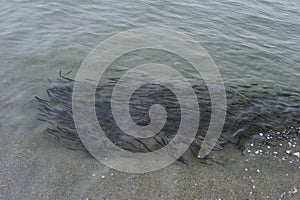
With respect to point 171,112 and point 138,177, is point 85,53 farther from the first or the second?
point 138,177

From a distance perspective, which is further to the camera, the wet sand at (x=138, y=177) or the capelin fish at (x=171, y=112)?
the capelin fish at (x=171, y=112)

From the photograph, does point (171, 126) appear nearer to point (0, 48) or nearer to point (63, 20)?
point (0, 48)

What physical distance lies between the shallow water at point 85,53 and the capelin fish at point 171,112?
0.52 feet

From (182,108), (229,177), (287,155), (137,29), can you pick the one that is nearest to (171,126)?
(182,108)

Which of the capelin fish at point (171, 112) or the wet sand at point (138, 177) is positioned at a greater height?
the capelin fish at point (171, 112)

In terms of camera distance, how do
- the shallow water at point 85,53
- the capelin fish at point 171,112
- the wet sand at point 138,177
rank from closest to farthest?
the wet sand at point 138,177, the shallow water at point 85,53, the capelin fish at point 171,112

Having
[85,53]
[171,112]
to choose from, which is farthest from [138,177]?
[85,53]

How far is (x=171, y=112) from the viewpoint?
580cm

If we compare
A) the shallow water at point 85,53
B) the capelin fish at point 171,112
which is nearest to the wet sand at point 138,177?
the shallow water at point 85,53

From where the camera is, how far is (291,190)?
4453 millimetres

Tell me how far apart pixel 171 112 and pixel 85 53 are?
2.75 meters

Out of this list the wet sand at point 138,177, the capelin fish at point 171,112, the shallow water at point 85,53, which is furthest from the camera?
the capelin fish at point 171,112

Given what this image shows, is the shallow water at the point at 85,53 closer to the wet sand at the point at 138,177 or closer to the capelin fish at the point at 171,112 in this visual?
the wet sand at the point at 138,177

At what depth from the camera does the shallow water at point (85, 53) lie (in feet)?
14.8
